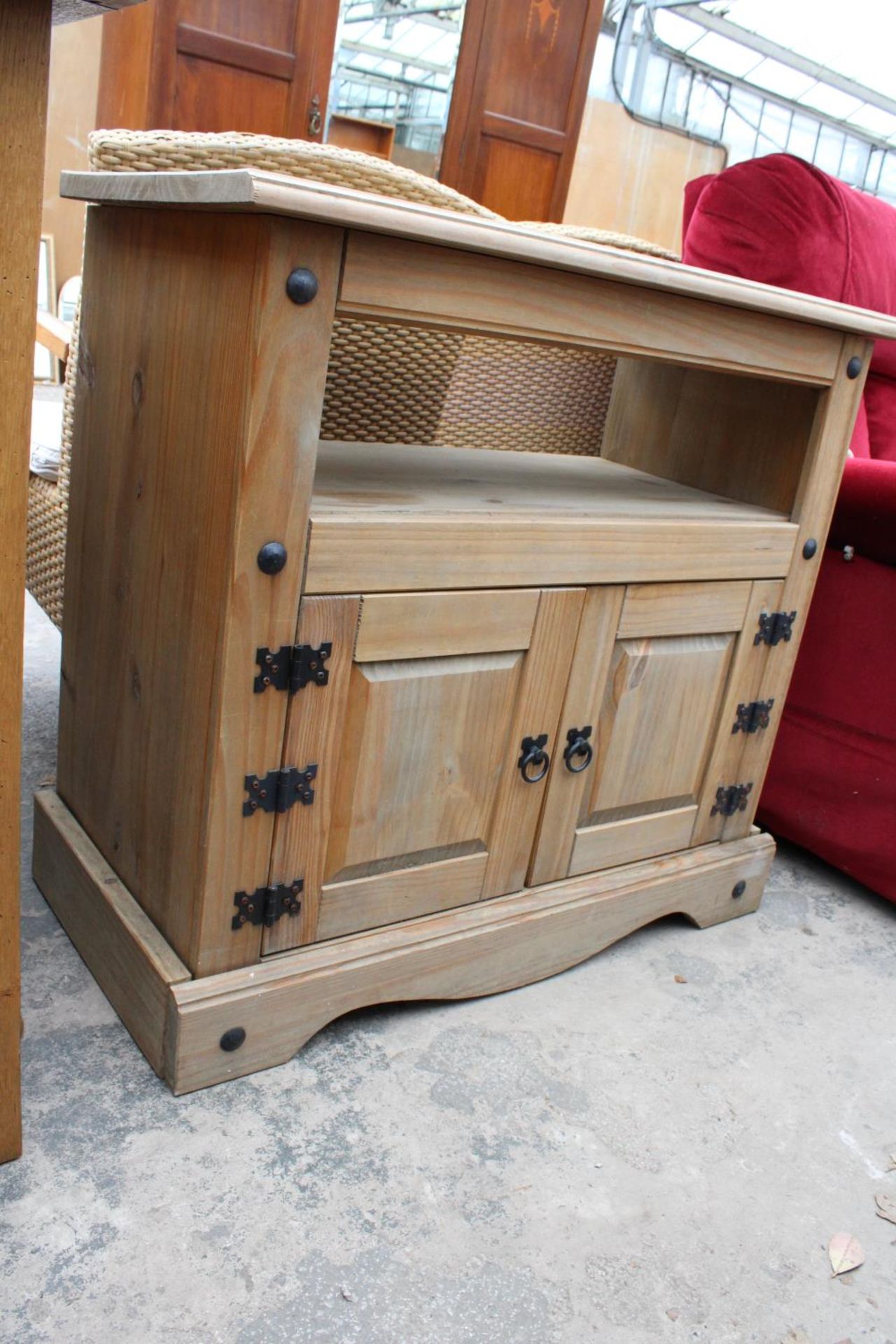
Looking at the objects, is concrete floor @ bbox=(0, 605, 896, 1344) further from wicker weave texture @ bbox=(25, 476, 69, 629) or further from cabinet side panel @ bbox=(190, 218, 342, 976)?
wicker weave texture @ bbox=(25, 476, 69, 629)

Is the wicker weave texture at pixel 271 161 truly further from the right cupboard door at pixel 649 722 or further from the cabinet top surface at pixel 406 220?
the right cupboard door at pixel 649 722

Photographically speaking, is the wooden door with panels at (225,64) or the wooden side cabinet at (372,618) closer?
the wooden side cabinet at (372,618)

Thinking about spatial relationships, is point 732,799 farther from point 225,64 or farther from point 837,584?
point 225,64

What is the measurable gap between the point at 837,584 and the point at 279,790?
41.9 inches

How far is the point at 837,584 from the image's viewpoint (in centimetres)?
174

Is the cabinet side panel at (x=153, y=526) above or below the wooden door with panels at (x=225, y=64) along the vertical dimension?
below

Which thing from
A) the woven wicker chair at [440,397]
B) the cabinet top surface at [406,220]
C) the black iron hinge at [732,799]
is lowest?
the black iron hinge at [732,799]

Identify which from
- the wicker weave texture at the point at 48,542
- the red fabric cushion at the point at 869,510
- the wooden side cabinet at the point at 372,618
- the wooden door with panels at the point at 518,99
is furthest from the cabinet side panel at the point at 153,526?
the wooden door with panels at the point at 518,99

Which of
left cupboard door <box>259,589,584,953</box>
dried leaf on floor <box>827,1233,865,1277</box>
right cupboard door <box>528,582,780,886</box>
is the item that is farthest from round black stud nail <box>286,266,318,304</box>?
dried leaf on floor <box>827,1233,865,1277</box>

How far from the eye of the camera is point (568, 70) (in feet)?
15.6

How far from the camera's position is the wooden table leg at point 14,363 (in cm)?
74

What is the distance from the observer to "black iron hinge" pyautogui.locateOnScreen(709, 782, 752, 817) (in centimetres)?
155

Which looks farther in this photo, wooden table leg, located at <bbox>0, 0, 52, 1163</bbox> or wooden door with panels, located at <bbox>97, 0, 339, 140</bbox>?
wooden door with panels, located at <bbox>97, 0, 339, 140</bbox>

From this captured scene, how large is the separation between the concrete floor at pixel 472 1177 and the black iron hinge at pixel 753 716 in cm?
36
